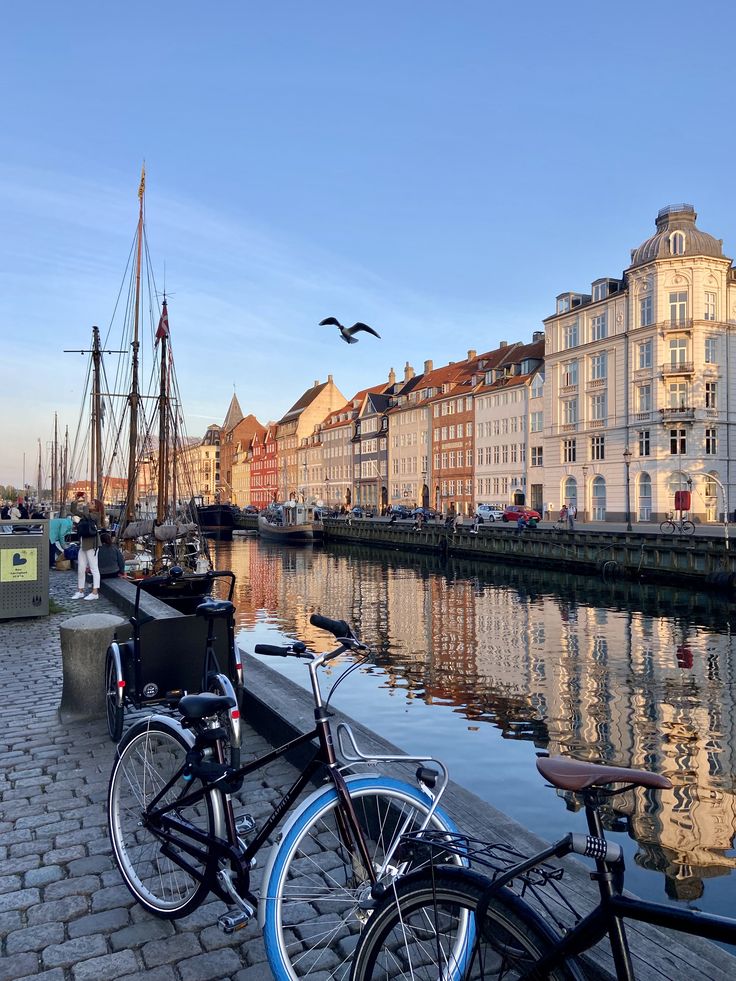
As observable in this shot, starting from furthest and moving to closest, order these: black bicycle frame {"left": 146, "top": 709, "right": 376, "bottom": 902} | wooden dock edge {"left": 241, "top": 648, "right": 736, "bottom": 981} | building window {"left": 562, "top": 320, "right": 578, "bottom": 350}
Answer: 1. building window {"left": 562, "top": 320, "right": 578, "bottom": 350}
2. black bicycle frame {"left": 146, "top": 709, "right": 376, "bottom": 902}
3. wooden dock edge {"left": 241, "top": 648, "right": 736, "bottom": 981}

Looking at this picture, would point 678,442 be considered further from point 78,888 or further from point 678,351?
point 78,888

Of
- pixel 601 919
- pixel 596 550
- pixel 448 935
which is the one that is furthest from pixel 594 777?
pixel 596 550

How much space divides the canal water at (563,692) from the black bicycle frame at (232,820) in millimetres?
961

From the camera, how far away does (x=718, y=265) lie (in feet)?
171

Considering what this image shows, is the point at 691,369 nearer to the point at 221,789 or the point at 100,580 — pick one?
the point at 100,580

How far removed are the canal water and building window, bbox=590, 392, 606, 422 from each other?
85.9ft

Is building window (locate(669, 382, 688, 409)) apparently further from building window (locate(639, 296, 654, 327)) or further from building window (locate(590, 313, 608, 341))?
building window (locate(590, 313, 608, 341))

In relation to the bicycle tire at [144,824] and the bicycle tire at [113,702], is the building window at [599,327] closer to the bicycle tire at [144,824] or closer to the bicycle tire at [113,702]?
the bicycle tire at [113,702]

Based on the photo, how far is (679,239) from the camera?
52406 mm

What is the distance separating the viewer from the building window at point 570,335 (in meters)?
60.8

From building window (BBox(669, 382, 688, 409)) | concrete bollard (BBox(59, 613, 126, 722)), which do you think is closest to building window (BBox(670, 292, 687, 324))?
building window (BBox(669, 382, 688, 409))

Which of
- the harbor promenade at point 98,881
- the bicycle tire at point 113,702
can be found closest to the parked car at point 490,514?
the harbor promenade at point 98,881

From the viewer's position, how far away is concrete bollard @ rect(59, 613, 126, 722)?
291 inches

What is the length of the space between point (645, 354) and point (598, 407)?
5.72 metres
